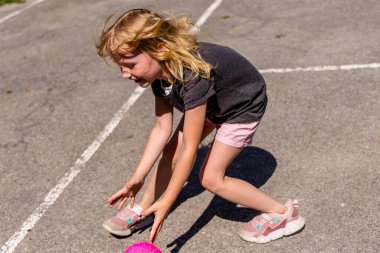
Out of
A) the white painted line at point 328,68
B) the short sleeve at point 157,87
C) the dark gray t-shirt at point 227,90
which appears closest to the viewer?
the dark gray t-shirt at point 227,90

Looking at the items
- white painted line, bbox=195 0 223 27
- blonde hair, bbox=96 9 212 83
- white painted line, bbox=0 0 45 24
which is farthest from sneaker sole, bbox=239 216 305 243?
white painted line, bbox=0 0 45 24

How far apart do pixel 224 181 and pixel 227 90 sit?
60 centimetres

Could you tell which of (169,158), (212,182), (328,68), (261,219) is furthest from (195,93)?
(328,68)

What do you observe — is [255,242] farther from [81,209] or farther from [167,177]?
[81,209]

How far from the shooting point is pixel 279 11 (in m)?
8.45

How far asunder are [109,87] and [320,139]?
2.67 metres

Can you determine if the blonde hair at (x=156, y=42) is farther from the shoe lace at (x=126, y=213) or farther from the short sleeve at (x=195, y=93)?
the shoe lace at (x=126, y=213)

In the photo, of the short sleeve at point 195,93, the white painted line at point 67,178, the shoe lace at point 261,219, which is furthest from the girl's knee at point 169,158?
the white painted line at point 67,178

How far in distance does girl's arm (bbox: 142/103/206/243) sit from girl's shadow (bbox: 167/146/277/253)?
0.69 m

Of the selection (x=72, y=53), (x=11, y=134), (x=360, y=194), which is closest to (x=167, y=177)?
(x=360, y=194)

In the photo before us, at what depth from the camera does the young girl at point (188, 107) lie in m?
3.30

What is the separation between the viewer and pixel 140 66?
332 cm

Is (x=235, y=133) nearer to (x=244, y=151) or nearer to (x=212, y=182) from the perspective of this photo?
(x=212, y=182)

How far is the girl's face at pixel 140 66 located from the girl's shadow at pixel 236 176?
1.30m
